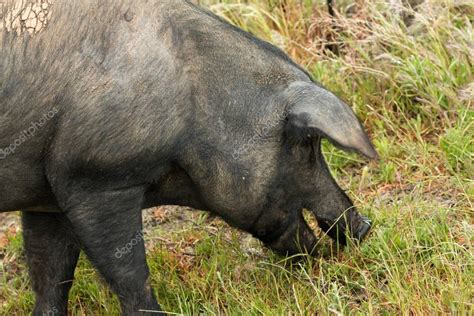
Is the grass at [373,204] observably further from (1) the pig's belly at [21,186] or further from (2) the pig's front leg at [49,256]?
(1) the pig's belly at [21,186]

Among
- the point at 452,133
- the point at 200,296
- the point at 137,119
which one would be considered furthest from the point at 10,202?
the point at 452,133

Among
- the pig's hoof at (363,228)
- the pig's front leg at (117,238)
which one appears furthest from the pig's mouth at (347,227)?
the pig's front leg at (117,238)

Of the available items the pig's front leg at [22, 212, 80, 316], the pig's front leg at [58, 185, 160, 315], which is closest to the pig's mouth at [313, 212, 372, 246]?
the pig's front leg at [58, 185, 160, 315]

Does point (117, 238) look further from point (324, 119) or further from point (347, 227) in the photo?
point (347, 227)

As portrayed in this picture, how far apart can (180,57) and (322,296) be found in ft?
4.21

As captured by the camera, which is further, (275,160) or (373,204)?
(373,204)

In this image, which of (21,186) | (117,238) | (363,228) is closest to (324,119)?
(363,228)

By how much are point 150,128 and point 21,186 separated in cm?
65

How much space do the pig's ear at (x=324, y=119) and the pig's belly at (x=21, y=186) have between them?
1.15 metres

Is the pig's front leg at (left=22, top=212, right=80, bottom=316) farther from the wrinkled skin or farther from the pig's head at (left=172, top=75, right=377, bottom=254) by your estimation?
the pig's head at (left=172, top=75, right=377, bottom=254)

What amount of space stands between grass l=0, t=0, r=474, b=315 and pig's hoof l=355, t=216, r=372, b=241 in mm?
52

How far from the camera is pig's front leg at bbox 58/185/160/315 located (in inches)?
187

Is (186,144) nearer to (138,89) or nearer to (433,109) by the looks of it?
(138,89)

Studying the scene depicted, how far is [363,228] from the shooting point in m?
5.43
